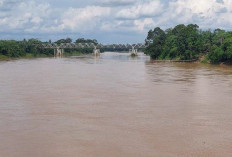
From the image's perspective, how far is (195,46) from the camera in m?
69.2

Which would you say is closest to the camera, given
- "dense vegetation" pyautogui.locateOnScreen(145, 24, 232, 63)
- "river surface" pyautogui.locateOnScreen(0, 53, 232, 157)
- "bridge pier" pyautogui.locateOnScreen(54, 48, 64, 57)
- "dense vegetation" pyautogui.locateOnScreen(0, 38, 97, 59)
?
"river surface" pyautogui.locateOnScreen(0, 53, 232, 157)

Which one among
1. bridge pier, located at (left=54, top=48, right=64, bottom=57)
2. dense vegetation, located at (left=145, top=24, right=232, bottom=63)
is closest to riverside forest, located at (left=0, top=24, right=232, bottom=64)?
dense vegetation, located at (left=145, top=24, right=232, bottom=63)

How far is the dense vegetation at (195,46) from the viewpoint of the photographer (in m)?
57.5

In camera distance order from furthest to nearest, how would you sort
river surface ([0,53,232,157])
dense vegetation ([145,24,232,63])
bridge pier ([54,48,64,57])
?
bridge pier ([54,48,64,57]) < dense vegetation ([145,24,232,63]) < river surface ([0,53,232,157])

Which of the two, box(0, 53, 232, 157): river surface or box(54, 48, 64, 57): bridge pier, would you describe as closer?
box(0, 53, 232, 157): river surface

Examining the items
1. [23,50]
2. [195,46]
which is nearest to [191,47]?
[195,46]

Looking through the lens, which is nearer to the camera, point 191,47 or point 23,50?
point 191,47

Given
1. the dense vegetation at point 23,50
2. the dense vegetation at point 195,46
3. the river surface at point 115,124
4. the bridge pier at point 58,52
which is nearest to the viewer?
the river surface at point 115,124

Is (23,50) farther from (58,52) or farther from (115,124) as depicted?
(115,124)

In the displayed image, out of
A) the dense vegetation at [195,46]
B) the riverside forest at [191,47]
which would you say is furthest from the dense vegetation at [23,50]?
the dense vegetation at [195,46]

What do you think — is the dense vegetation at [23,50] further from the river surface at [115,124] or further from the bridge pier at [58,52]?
the river surface at [115,124]

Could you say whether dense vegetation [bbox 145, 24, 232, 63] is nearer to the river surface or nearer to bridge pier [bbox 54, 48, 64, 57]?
the river surface

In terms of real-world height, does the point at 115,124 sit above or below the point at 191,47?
below

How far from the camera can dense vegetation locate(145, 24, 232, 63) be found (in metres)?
57.5
